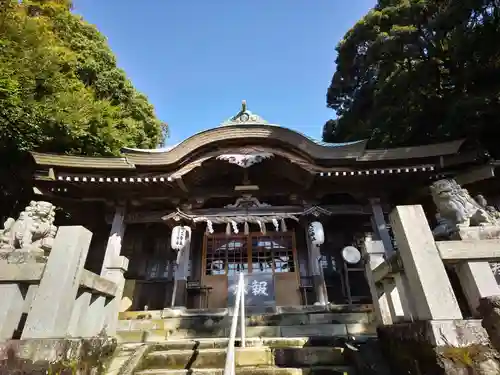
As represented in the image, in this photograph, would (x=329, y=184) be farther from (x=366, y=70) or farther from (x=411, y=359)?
(x=366, y=70)

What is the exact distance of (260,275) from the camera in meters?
9.06

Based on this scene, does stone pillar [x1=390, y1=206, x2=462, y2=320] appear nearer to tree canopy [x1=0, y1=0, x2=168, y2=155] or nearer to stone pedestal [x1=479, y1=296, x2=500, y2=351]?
stone pedestal [x1=479, y1=296, x2=500, y2=351]

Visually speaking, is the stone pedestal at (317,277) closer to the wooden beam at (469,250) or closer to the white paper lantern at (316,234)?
the white paper lantern at (316,234)

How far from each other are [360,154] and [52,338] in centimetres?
780

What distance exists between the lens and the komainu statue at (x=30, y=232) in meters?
4.22

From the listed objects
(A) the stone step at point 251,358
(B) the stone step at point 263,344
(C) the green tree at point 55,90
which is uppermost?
(C) the green tree at point 55,90

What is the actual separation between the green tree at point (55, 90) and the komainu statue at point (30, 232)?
5.81 m

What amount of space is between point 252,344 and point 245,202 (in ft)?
16.3

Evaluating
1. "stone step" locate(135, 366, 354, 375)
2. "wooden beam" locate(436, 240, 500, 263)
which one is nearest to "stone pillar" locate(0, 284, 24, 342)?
"stone step" locate(135, 366, 354, 375)

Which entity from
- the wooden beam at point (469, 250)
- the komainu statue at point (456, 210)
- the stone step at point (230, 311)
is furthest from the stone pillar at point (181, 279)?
the wooden beam at point (469, 250)

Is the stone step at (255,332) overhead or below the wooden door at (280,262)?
below

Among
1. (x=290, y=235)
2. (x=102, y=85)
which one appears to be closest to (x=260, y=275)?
(x=290, y=235)

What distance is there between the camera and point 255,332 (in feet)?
18.6

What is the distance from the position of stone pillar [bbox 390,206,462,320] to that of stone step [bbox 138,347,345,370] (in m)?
1.55
